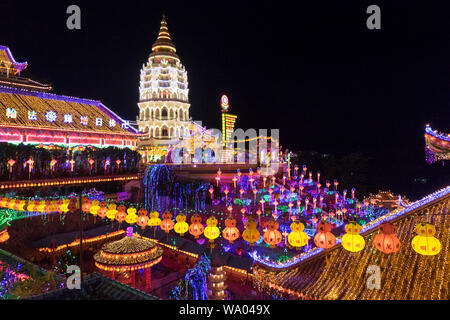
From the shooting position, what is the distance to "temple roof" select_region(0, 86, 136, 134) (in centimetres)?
1967

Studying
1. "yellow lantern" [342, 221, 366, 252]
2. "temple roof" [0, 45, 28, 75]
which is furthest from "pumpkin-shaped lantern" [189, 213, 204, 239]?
"temple roof" [0, 45, 28, 75]

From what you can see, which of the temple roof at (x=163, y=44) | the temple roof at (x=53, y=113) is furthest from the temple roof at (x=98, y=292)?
the temple roof at (x=163, y=44)

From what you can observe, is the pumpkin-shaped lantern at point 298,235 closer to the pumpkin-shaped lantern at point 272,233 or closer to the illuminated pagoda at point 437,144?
the pumpkin-shaped lantern at point 272,233

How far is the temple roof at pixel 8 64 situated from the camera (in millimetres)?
25078

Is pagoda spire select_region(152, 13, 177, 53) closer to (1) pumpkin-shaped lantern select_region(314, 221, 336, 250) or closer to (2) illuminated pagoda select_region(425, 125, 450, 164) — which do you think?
(2) illuminated pagoda select_region(425, 125, 450, 164)

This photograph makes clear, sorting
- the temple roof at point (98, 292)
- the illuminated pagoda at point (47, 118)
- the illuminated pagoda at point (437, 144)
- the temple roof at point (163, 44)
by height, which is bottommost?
the temple roof at point (98, 292)

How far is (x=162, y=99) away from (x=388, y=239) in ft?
124

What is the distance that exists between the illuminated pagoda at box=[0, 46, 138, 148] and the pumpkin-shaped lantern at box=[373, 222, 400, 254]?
2254cm

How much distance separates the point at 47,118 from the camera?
2112 centimetres

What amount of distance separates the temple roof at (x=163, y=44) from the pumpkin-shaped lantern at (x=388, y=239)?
4098 centimetres

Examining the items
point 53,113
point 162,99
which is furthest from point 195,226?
point 162,99

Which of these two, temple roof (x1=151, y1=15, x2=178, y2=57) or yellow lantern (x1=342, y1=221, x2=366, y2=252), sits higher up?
temple roof (x1=151, y1=15, x2=178, y2=57)
